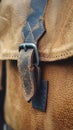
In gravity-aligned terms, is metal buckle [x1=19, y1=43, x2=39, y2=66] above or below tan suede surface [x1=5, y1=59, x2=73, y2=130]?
above

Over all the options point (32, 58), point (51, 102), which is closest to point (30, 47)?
point (32, 58)

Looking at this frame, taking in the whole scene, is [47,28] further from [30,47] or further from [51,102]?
[51,102]

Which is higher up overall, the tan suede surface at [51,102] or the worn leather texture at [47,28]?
the worn leather texture at [47,28]

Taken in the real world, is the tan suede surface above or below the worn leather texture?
below

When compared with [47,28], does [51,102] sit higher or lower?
lower

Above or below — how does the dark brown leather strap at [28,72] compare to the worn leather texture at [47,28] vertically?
below
